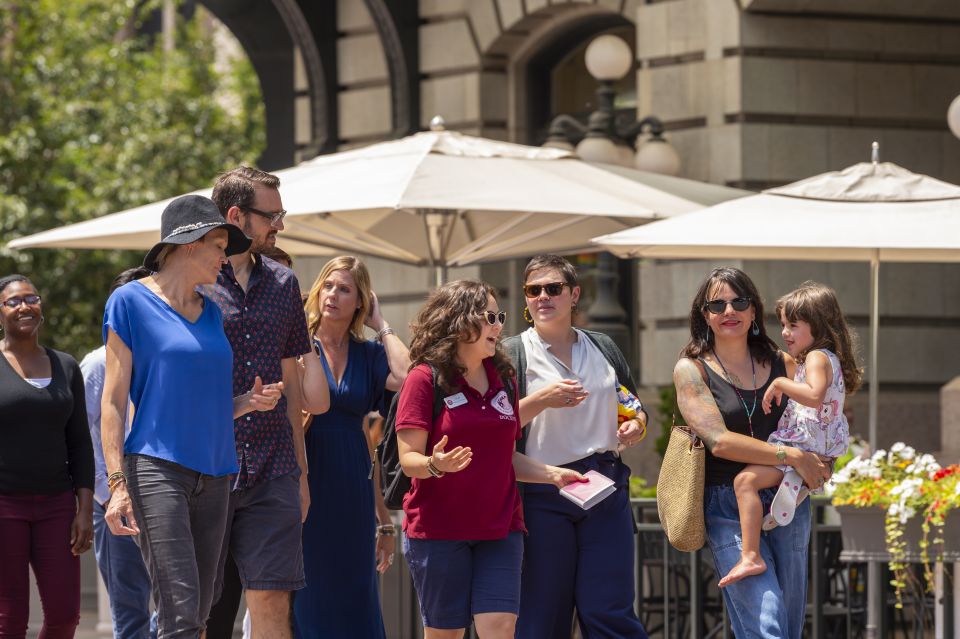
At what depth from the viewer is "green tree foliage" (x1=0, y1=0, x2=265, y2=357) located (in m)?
25.5

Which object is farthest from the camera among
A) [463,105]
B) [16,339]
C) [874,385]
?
[463,105]

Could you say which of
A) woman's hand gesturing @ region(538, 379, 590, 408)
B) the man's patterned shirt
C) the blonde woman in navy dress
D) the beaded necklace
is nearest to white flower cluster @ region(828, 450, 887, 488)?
the beaded necklace

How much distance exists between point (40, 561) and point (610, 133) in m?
7.49

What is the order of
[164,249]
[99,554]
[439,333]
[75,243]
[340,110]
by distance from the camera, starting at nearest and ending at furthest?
[164,249] → [439,333] → [99,554] → [75,243] → [340,110]

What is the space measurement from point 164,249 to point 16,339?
218cm

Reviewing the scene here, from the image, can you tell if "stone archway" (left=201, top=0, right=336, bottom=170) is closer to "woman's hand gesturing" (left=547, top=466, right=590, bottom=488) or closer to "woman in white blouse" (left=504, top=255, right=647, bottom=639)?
"woman in white blouse" (left=504, top=255, right=647, bottom=639)

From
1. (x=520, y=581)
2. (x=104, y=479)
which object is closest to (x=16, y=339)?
(x=104, y=479)

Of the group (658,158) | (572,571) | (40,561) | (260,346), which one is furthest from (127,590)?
(658,158)

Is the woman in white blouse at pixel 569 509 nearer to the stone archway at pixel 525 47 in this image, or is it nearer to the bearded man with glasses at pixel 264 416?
the bearded man with glasses at pixel 264 416

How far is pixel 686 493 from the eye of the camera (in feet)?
23.4

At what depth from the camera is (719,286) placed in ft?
23.7

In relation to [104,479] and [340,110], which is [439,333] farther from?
[340,110]

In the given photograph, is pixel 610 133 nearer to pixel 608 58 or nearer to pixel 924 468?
pixel 608 58

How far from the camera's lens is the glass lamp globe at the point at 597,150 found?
45.7 feet
